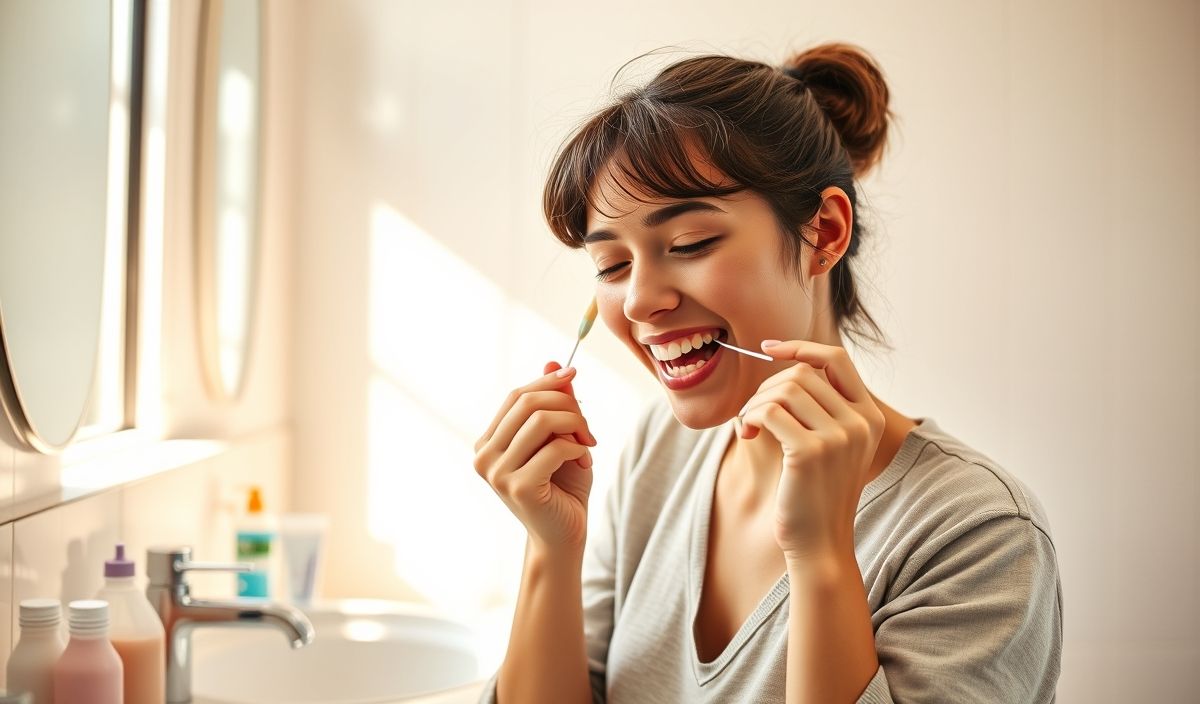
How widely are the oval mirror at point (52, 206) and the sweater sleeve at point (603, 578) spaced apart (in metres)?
0.53

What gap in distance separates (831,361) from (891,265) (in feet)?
4.44

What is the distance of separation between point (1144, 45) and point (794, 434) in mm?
→ 1768

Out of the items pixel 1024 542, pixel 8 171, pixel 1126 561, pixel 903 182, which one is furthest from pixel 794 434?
pixel 1126 561

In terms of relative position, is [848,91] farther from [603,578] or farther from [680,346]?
[603,578]

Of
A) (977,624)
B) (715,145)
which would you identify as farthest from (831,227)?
(977,624)

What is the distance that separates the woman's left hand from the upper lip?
155mm

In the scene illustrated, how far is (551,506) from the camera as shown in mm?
1022

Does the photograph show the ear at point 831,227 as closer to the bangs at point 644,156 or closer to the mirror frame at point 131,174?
the bangs at point 644,156

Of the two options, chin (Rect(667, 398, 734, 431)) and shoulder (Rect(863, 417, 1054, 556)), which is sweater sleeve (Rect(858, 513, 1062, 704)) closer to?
shoulder (Rect(863, 417, 1054, 556))

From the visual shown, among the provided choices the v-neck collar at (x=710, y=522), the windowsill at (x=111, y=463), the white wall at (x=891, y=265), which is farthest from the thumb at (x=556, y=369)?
the white wall at (x=891, y=265)

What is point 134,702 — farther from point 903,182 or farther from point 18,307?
point 903,182

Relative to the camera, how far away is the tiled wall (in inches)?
35.6

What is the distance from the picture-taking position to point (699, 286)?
0.96 meters

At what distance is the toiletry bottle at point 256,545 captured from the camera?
1574mm
